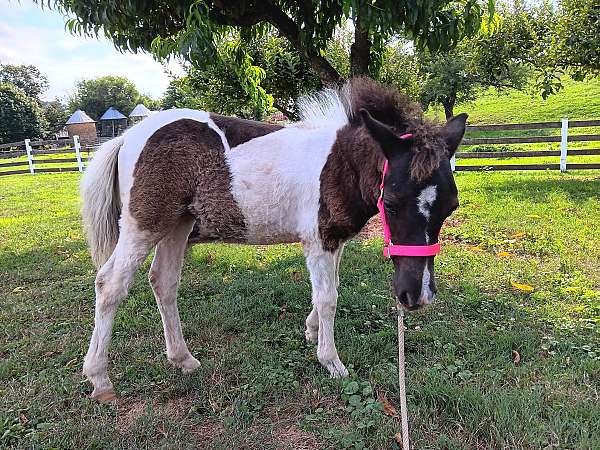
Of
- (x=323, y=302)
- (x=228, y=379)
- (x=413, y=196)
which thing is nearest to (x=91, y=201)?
(x=228, y=379)

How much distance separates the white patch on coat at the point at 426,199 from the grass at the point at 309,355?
113cm

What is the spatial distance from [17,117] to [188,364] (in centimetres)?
4352

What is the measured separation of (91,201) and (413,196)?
2.27m

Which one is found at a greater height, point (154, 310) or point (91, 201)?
point (91, 201)

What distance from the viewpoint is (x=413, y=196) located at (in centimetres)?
247

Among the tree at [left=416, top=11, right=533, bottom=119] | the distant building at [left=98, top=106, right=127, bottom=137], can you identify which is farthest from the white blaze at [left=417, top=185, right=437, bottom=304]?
the distant building at [left=98, top=106, right=127, bottom=137]

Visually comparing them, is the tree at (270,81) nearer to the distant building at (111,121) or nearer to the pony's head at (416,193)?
the pony's head at (416,193)

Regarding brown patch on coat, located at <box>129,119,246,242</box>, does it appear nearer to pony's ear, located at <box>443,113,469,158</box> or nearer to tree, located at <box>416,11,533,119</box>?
pony's ear, located at <box>443,113,469,158</box>

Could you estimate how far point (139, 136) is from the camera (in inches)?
124

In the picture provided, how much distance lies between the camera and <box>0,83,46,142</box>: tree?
38219mm

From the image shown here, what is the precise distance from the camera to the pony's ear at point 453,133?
2.66m

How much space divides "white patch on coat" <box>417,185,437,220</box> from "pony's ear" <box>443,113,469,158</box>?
1.01 feet

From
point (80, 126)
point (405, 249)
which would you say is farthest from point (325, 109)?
point (80, 126)

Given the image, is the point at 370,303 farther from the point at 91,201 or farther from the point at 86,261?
the point at 86,261
